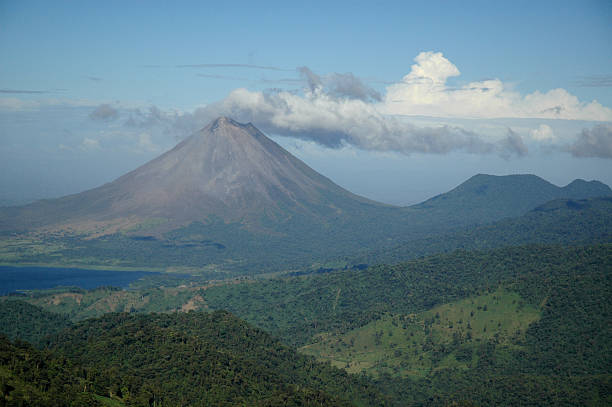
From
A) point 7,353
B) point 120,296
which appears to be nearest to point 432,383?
point 7,353

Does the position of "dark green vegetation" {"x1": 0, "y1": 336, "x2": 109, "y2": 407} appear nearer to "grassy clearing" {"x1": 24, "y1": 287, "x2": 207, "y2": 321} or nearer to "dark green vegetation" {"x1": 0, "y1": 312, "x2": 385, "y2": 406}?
"dark green vegetation" {"x1": 0, "y1": 312, "x2": 385, "y2": 406}

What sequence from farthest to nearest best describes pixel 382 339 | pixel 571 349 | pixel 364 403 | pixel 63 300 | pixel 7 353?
pixel 63 300 → pixel 382 339 → pixel 571 349 → pixel 364 403 → pixel 7 353

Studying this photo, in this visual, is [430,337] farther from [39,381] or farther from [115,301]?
[39,381]

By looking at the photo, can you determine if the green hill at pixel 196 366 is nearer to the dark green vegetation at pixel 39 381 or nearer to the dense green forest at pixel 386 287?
the dark green vegetation at pixel 39 381

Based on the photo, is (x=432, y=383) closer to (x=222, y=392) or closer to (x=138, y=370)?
(x=222, y=392)

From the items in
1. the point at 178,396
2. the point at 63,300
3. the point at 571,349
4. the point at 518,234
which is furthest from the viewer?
the point at 518,234

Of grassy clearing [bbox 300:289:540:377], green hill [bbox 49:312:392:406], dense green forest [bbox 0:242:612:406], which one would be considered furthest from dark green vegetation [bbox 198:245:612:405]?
green hill [bbox 49:312:392:406]

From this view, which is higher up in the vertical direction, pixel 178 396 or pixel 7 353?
pixel 7 353
